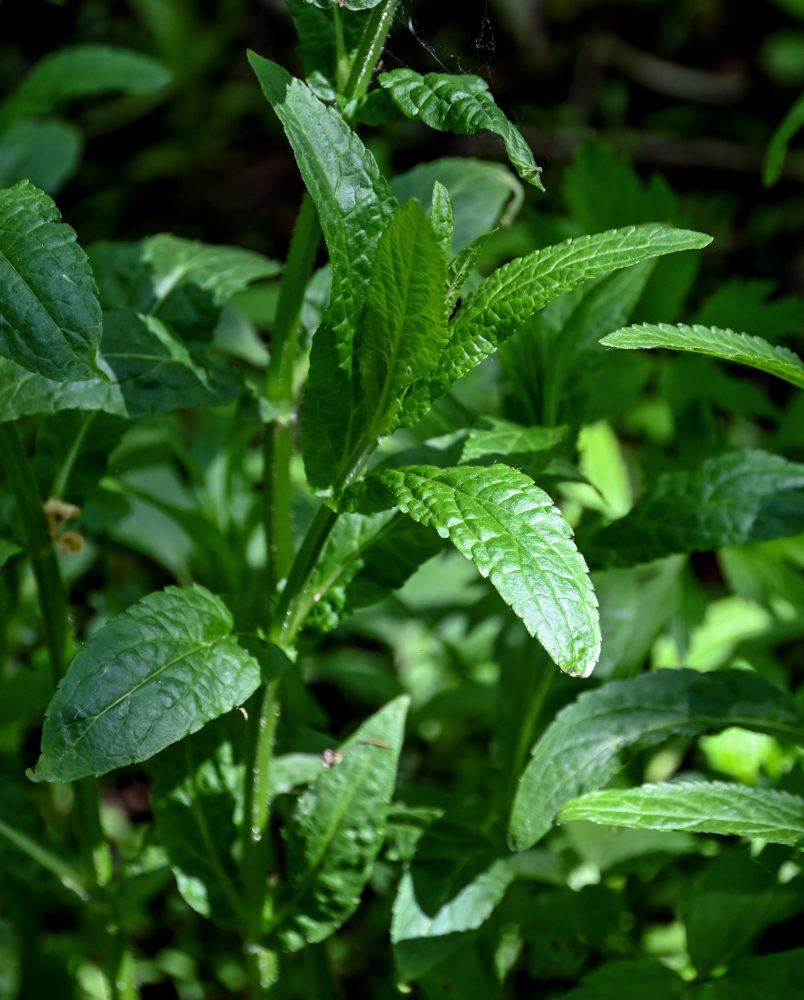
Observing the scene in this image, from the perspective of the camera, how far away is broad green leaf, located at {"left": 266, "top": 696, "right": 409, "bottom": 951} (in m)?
1.43

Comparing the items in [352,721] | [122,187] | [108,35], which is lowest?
[352,721]

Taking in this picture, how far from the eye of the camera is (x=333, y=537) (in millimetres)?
1340

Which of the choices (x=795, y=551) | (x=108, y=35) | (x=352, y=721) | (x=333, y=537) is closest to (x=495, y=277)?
(x=333, y=537)

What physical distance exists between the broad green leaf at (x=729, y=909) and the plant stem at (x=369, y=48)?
41.2 inches

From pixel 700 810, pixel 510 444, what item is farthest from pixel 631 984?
pixel 510 444

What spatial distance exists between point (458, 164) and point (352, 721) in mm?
1430

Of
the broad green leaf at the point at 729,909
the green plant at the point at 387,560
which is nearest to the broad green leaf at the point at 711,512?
the green plant at the point at 387,560

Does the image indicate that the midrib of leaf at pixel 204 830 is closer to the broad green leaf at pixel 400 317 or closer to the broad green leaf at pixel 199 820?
the broad green leaf at pixel 199 820

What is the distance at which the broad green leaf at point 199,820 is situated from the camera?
145 cm

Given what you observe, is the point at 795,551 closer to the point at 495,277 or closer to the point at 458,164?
the point at 458,164

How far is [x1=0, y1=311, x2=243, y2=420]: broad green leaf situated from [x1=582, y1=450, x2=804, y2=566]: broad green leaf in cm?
53

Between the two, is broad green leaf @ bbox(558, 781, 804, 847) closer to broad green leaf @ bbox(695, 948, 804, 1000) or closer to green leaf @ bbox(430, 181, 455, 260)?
broad green leaf @ bbox(695, 948, 804, 1000)

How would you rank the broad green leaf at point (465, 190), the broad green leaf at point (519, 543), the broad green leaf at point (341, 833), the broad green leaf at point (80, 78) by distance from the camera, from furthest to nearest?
the broad green leaf at point (80, 78) → the broad green leaf at point (465, 190) → the broad green leaf at point (341, 833) → the broad green leaf at point (519, 543)

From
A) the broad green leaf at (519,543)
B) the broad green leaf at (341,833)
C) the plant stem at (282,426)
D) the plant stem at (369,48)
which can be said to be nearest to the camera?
the broad green leaf at (519,543)
